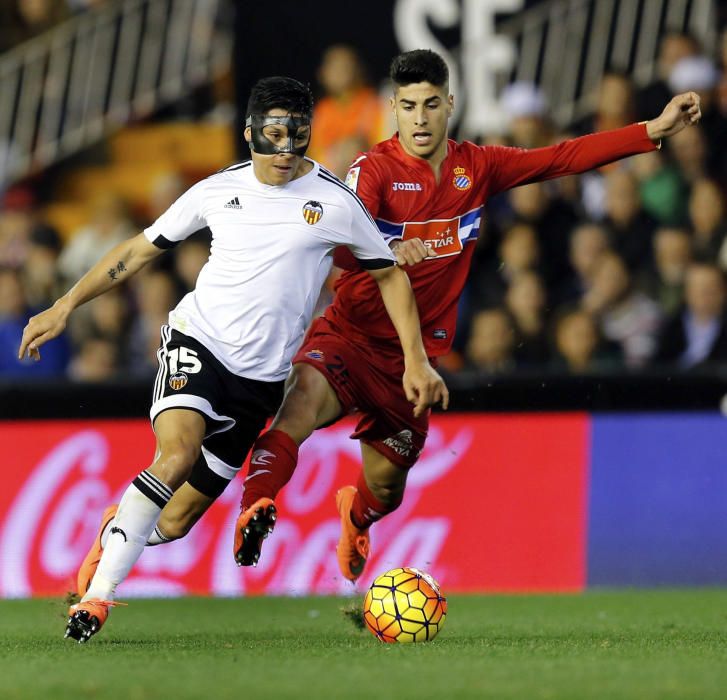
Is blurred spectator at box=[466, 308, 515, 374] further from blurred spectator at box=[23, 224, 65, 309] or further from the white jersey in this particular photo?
the white jersey

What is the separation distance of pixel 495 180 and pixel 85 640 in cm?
318

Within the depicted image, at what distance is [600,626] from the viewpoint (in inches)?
313

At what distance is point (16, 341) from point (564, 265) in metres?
4.56

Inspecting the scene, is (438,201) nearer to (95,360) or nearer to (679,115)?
(679,115)

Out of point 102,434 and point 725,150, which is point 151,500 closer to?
point 102,434

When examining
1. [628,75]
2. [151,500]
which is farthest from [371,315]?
[628,75]

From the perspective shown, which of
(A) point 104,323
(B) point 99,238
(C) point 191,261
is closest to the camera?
(A) point 104,323

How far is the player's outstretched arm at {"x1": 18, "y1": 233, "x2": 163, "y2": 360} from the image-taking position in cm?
688

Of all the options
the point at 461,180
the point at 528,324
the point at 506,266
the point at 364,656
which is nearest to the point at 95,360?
the point at 506,266

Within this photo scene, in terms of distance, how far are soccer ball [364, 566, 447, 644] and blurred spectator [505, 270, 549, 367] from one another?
480 centimetres

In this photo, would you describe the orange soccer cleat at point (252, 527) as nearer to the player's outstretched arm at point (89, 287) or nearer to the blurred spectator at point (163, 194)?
the player's outstretched arm at point (89, 287)

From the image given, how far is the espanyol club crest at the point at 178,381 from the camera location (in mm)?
6836

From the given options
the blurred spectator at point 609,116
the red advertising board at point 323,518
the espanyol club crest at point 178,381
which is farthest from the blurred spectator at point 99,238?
the espanyol club crest at point 178,381

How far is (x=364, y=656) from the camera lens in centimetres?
638
